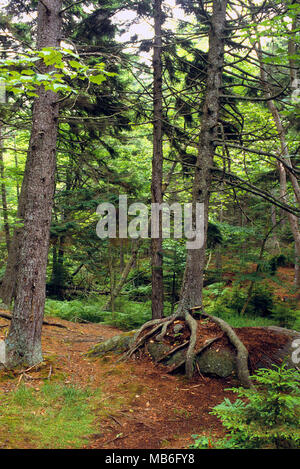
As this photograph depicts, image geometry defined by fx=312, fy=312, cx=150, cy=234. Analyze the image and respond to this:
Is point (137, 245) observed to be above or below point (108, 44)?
below

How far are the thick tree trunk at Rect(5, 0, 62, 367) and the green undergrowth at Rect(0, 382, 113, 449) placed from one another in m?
0.90

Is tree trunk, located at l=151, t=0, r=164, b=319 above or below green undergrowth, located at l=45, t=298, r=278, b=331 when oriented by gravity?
above

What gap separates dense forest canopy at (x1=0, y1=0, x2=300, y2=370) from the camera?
5305 millimetres

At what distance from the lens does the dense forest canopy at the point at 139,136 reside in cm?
530

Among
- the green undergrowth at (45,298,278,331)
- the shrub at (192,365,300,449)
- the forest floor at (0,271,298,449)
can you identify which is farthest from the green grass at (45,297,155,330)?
the shrub at (192,365,300,449)

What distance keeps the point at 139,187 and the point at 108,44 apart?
4.19 meters

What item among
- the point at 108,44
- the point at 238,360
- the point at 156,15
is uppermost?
the point at 156,15

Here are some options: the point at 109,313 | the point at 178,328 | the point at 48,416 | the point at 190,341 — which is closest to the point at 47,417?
the point at 48,416

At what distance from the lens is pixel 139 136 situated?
8758 mm

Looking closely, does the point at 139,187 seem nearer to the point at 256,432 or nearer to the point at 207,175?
the point at 207,175

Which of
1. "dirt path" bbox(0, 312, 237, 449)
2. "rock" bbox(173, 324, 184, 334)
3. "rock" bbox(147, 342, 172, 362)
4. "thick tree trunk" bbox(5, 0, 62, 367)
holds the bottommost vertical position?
"dirt path" bbox(0, 312, 237, 449)

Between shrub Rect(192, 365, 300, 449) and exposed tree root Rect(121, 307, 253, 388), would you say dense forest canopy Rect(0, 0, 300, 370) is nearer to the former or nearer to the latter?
exposed tree root Rect(121, 307, 253, 388)
